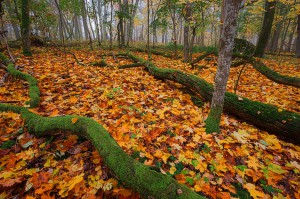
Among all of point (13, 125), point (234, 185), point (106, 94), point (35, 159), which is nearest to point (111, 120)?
point (106, 94)

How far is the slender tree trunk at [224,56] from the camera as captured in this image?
2629 millimetres

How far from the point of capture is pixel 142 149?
2.76 metres

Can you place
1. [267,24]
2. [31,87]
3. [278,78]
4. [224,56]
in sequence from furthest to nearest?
[267,24] < [278,78] < [31,87] < [224,56]

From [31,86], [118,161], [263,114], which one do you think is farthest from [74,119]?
[263,114]

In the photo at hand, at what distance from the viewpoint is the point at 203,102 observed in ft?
14.5

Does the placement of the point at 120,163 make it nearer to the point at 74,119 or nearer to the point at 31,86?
the point at 74,119

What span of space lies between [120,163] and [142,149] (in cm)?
76

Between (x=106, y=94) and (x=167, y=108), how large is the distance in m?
1.63

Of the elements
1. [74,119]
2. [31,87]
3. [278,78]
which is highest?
[278,78]

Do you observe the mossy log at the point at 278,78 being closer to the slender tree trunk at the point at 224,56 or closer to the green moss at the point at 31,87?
the slender tree trunk at the point at 224,56

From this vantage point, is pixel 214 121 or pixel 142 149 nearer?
pixel 142 149

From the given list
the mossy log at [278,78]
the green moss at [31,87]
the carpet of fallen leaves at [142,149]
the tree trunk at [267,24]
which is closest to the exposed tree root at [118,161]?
the carpet of fallen leaves at [142,149]

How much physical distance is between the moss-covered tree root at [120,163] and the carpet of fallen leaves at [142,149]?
179mm

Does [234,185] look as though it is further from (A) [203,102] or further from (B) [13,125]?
(B) [13,125]
